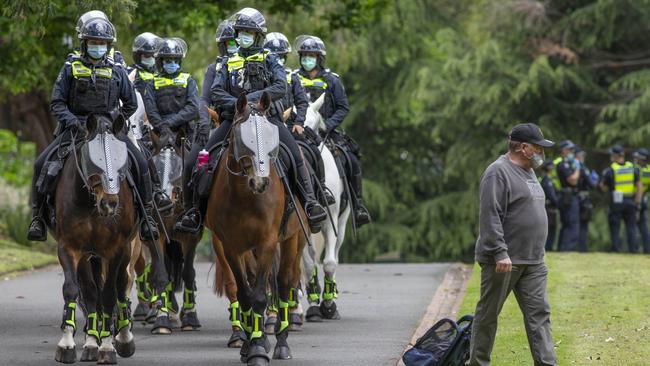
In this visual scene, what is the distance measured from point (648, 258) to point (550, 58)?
13.6 m

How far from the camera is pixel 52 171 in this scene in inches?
518

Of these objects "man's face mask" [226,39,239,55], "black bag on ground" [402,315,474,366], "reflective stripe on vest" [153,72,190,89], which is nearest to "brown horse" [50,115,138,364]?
"black bag on ground" [402,315,474,366]

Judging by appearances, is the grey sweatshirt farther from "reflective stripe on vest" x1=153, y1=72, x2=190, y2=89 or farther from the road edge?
"reflective stripe on vest" x1=153, y1=72, x2=190, y2=89

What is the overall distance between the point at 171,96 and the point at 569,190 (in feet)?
50.2

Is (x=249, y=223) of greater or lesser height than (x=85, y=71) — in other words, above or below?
below

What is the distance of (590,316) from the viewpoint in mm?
16688

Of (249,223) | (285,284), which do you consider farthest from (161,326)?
(249,223)

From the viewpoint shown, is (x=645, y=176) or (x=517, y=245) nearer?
(x=517, y=245)

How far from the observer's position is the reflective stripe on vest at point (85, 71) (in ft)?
44.4

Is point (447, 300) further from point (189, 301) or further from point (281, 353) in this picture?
point (281, 353)

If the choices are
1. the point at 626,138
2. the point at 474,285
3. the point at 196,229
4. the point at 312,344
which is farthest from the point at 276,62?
the point at 626,138

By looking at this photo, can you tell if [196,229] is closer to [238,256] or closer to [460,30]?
[238,256]

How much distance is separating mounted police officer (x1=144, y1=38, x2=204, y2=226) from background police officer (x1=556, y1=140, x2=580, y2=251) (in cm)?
1465

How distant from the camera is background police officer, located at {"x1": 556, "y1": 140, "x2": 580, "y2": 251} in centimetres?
3069
